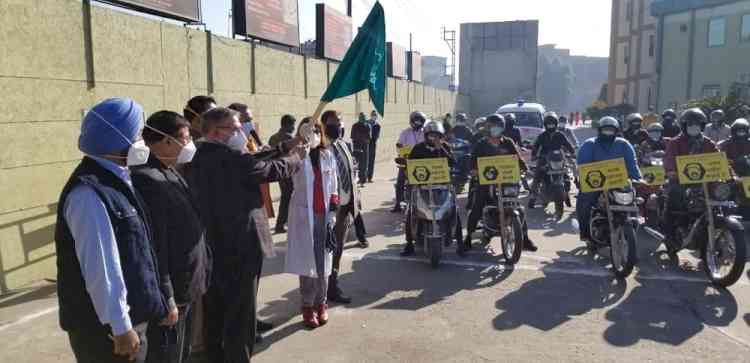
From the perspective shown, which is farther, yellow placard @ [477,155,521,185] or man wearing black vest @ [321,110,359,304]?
yellow placard @ [477,155,521,185]

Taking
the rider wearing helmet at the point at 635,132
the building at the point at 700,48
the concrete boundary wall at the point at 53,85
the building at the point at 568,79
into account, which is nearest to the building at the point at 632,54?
the building at the point at 700,48

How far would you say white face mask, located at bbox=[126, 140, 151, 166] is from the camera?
2428 mm

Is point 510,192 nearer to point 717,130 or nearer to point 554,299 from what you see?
point 554,299

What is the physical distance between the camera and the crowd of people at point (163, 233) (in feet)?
7.18

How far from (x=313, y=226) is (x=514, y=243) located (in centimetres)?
278

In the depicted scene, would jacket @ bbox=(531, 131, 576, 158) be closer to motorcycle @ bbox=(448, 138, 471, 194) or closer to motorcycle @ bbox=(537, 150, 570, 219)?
motorcycle @ bbox=(537, 150, 570, 219)

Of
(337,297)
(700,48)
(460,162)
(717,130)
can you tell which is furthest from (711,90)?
(337,297)

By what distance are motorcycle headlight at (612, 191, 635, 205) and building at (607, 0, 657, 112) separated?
115 ft

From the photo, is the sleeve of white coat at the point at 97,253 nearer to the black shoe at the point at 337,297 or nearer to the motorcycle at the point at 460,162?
the black shoe at the point at 337,297

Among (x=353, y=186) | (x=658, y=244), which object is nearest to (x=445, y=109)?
(x=658, y=244)

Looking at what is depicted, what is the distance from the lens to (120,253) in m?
2.26

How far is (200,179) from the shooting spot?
10.9 feet

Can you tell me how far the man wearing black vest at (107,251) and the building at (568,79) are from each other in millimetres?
69627

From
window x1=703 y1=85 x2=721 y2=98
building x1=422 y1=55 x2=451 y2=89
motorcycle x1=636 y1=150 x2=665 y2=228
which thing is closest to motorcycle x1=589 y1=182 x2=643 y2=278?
motorcycle x1=636 y1=150 x2=665 y2=228
